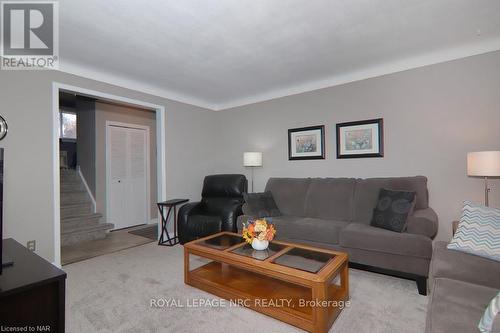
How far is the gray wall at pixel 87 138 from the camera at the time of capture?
15.6 feet

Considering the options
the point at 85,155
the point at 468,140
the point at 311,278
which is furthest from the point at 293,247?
the point at 85,155

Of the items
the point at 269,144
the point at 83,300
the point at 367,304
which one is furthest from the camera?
the point at 269,144

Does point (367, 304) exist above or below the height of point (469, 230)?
below

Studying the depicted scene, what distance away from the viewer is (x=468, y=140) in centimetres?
272

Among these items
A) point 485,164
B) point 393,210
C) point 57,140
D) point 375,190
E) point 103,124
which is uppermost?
point 103,124

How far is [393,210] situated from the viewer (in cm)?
254

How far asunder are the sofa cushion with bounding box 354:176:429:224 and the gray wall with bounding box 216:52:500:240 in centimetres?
25

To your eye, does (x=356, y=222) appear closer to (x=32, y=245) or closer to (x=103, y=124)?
(x=32, y=245)

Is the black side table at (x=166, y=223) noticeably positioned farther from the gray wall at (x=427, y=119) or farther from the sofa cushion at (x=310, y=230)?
the gray wall at (x=427, y=119)

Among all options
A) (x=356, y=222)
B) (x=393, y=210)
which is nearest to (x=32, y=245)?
(x=356, y=222)

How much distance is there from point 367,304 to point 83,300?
2401 mm

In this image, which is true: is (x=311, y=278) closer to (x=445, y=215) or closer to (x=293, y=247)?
(x=293, y=247)

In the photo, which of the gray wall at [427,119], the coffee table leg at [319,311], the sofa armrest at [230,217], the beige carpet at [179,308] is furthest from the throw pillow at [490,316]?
the sofa armrest at [230,217]

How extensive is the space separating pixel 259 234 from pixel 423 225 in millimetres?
1515
